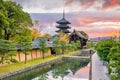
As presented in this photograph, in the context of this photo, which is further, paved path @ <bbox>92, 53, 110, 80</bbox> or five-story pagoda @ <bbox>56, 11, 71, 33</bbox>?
five-story pagoda @ <bbox>56, 11, 71, 33</bbox>

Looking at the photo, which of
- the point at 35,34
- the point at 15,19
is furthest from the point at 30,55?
the point at 35,34

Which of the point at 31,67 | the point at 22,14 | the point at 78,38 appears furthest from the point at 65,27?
the point at 31,67

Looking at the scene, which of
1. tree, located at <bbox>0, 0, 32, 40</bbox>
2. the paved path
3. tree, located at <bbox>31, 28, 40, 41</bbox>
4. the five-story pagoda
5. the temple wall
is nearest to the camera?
the paved path

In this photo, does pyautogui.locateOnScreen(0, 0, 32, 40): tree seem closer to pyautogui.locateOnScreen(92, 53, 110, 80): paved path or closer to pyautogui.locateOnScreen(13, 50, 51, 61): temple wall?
pyautogui.locateOnScreen(13, 50, 51, 61): temple wall

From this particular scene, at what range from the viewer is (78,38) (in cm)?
8806

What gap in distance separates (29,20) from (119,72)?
99.0 ft

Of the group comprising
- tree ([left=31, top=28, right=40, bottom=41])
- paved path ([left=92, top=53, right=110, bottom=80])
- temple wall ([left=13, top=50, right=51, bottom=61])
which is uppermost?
tree ([left=31, top=28, right=40, bottom=41])

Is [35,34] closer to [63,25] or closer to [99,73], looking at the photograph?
[63,25]

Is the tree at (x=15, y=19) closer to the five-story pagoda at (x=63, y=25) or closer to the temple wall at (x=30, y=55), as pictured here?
the temple wall at (x=30, y=55)

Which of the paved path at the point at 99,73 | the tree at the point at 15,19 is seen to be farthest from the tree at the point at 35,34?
the paved path at the point at 99,73

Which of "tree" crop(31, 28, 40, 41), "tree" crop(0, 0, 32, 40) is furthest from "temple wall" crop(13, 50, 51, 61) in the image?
"tree" crop(31, 28, 40, 41)

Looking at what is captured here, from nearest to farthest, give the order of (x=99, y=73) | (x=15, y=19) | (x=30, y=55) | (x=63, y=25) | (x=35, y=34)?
(x=99, y=73) < (x=15, y=19) < (x=30, y=55) < (x=35, y=34) < (x=63, y=25)

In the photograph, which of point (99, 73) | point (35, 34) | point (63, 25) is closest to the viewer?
point (99, 73)

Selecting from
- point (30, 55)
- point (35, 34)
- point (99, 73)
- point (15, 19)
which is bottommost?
point (99, 73)
